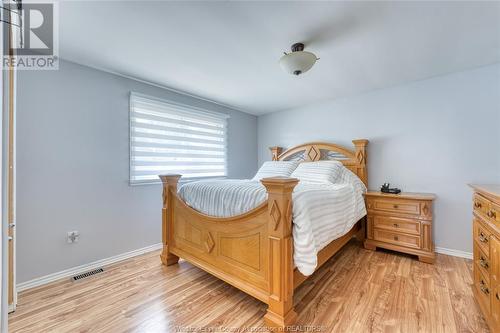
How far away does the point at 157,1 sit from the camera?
1476mm

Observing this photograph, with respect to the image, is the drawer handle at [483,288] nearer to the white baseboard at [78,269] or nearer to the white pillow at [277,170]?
the white pillow at [277,170]

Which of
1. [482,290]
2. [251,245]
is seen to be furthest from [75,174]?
[482,290]

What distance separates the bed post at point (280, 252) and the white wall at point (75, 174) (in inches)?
78.8

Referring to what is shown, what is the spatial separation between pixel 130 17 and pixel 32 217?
6.58 ft

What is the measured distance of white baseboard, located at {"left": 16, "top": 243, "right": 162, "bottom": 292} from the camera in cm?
199

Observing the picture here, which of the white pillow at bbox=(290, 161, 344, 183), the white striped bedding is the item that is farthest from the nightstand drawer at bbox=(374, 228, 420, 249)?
the white pillow at bbox=(290, 161, 344, 183)

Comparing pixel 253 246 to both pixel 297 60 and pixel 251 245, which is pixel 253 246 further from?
pixel 297 60

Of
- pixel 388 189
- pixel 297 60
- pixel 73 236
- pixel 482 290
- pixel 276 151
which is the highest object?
pixel 297 60

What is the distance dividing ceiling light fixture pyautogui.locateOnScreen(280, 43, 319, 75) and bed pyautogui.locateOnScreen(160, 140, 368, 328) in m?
1.06

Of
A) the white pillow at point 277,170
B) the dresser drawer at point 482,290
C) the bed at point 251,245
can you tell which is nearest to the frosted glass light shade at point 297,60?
the bed at point 251,245

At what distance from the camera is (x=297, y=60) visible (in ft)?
6.08

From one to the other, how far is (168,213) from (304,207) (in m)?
1.64

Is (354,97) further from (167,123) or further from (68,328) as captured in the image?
(68,328)

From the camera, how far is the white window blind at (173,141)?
108 inches
